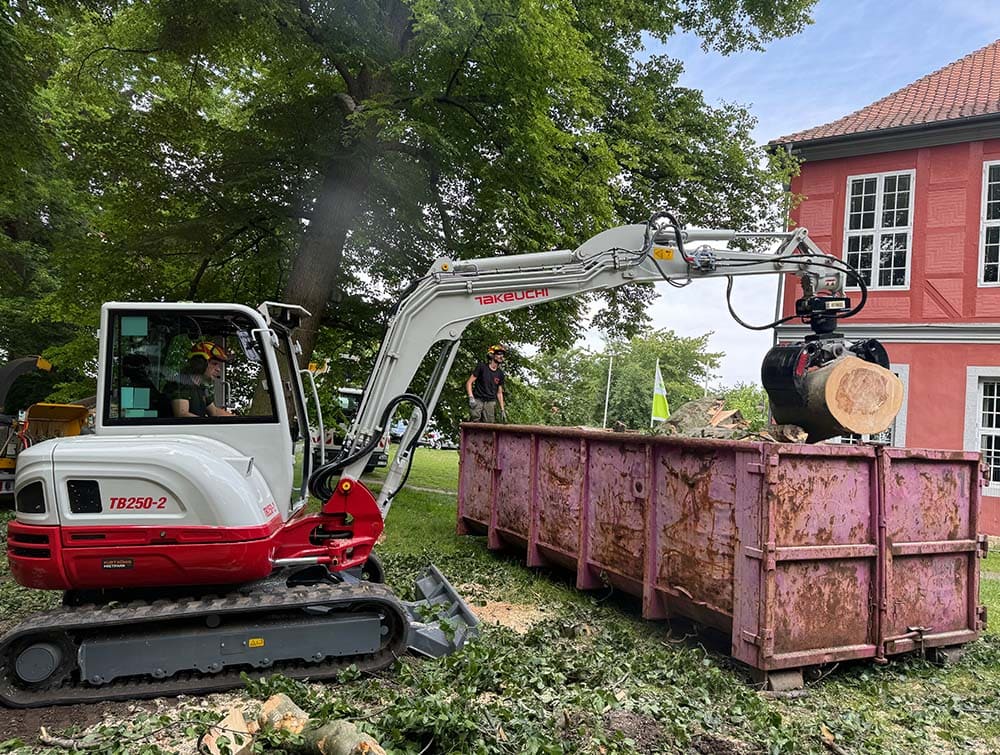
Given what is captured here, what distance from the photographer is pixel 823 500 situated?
4793 mm

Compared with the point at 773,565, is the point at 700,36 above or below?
above

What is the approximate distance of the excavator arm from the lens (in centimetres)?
545

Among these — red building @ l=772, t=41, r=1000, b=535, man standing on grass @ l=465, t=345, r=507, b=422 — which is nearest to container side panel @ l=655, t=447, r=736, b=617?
man standing on grass @ l=465, t=345, r=507, b=422

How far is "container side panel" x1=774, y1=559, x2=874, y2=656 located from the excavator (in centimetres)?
131

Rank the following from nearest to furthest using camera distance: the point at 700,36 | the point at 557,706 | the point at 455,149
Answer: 1. the point at 557,706
2. the point at 455,149
3. the point at 700,36

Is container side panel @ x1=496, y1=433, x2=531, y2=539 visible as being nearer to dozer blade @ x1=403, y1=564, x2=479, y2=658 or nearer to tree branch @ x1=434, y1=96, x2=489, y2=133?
dozer blade @ x1=403, y1=564, x2=479, y2=658

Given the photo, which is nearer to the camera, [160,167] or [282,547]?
[282,547]

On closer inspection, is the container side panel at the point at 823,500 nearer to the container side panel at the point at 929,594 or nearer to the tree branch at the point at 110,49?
the container side panel at the point at 929,594

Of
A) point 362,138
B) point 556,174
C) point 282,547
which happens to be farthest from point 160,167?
point 282,547

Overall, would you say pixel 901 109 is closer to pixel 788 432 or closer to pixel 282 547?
pixel 788 432

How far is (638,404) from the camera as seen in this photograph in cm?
4097

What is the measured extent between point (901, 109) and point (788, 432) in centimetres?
1356

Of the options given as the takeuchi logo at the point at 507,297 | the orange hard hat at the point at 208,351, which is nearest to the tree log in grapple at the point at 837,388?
the takeuchi logo at the point at 507,297

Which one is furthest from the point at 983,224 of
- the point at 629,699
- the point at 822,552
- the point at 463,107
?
the point at 629,699
